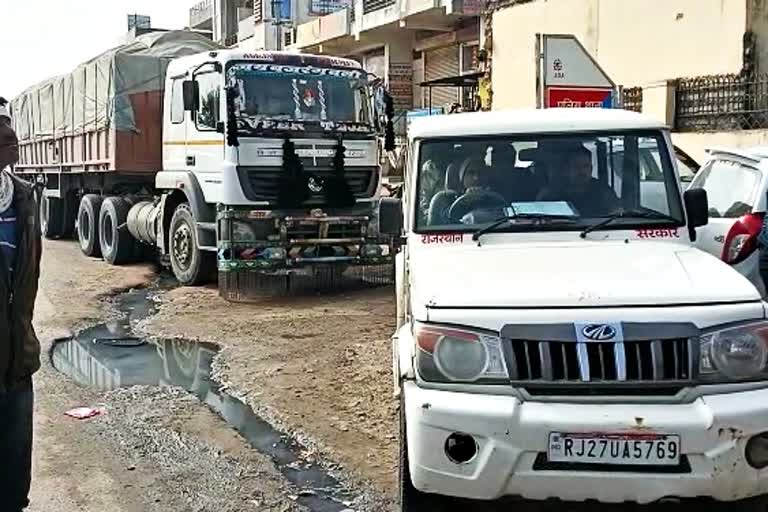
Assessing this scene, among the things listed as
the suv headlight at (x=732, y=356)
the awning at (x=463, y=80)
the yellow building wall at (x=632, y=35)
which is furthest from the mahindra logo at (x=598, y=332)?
the awning at (x=463, y=80)

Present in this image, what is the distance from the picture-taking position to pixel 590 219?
468 cm

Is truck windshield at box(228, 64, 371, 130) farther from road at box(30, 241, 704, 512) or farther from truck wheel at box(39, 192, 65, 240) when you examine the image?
truck wheel at box(39, 192, 65, 240)

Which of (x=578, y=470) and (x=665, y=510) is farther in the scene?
(x=665, y=510)

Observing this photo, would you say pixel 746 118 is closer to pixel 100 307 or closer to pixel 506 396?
pixel 100 307

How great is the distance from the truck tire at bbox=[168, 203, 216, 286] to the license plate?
28.2 feet

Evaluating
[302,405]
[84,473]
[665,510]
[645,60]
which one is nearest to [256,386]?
[302,405]

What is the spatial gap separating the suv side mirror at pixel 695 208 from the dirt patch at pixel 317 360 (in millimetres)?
2083

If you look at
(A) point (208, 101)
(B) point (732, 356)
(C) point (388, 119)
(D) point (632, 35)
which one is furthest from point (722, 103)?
(B) point (732, 356)

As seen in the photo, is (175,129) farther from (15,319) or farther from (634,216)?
(15,319)

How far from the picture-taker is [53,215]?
19.3 metres

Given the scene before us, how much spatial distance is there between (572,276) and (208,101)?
7739 millimetres

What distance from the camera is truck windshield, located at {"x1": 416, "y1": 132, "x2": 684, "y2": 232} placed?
4730 mm

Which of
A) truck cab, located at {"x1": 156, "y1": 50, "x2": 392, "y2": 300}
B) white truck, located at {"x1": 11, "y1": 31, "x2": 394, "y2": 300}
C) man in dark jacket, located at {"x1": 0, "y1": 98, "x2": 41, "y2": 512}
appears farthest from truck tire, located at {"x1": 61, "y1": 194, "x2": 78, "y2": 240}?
man in dark jacket, located at {"x1": 0, "y1": 98, "x2": 41, "y2": 512}

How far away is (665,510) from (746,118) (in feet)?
40.2
